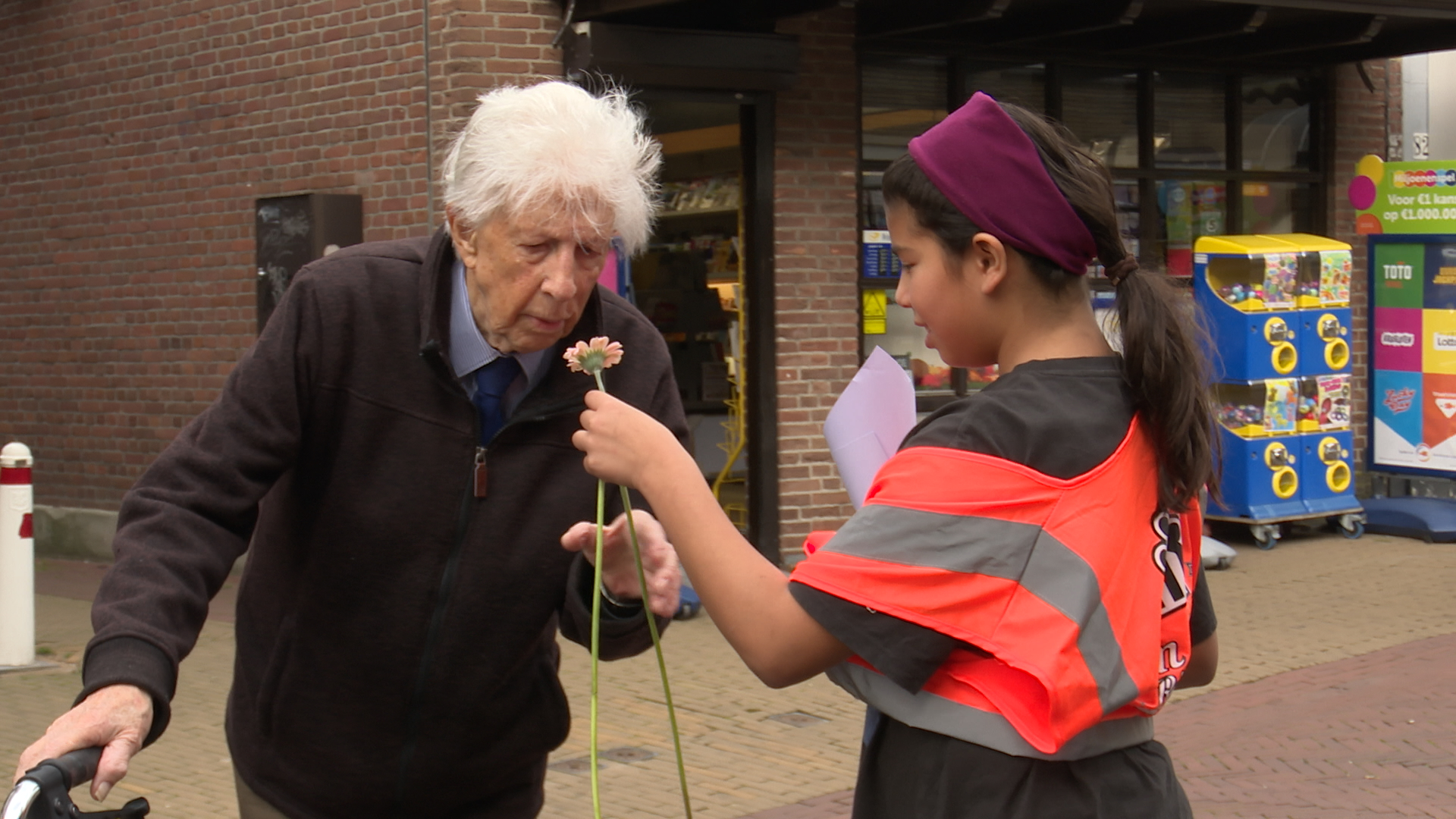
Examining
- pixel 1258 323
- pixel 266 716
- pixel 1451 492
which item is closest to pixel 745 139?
pixel 1258 323

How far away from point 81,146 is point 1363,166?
30.4 ft

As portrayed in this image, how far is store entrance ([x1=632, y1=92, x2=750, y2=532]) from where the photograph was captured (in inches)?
375

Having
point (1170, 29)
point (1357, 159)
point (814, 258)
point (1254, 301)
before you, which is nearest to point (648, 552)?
point (814, 258)

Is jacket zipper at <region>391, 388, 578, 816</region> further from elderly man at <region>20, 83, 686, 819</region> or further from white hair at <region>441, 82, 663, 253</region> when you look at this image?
white hair at <region>441, 82, 663, 253</region>

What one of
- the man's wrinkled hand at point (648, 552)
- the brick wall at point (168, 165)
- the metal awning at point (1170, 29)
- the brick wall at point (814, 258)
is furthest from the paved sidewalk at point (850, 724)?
the metal awning at point (1170, 29)

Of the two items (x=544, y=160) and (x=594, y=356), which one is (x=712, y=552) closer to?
(x=594, y=356)

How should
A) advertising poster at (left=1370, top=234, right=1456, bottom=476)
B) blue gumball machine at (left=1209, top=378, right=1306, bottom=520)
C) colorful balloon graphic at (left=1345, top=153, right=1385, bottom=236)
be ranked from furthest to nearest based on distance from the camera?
colorful balloon graphic at (left=1345, top=153, right=1385, bottom=236)
advertising poster at (left=1370, top=234, right=1456, bottom=476)
blue gumball machine at (left=1209, top=378, right=1306, bottom=520)

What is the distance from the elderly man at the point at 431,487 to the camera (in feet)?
7.38

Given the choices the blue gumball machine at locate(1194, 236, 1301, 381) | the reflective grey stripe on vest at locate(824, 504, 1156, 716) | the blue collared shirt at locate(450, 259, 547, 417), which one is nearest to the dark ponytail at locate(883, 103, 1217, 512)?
the reflective grey stripe on vest at locate(824, 504, 1156, 716)

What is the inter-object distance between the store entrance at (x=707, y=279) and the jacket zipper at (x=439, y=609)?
6.91 meters

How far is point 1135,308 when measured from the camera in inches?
73.7

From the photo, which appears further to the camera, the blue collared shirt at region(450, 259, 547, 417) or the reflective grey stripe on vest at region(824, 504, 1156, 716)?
the blue collared shirt at region(450, 259, 547, 417)

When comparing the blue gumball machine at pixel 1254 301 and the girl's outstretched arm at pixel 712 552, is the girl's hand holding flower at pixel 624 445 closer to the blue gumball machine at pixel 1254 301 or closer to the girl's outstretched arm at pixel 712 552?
the girl's outstretched arm at pixel 712 552

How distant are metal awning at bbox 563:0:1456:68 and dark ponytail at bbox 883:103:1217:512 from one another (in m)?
6.24
